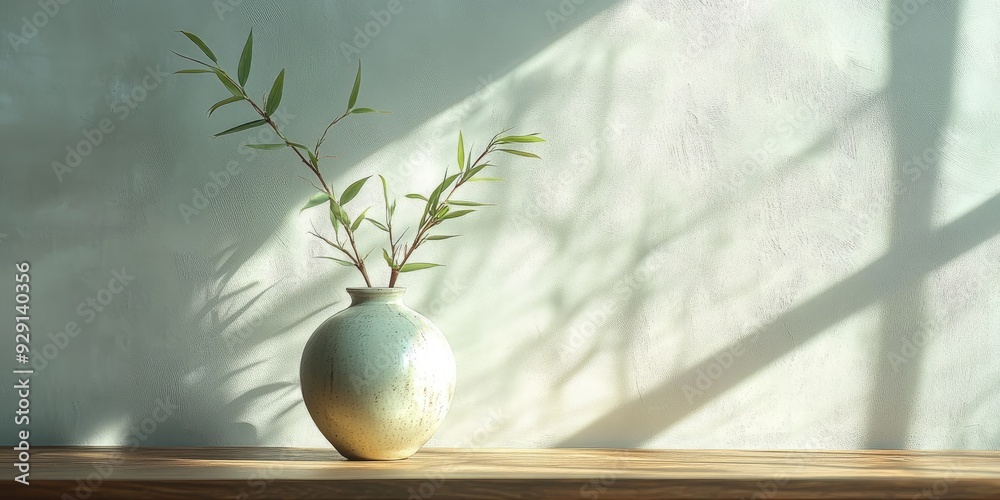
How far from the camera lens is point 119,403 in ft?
5.76

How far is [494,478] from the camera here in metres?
1.34

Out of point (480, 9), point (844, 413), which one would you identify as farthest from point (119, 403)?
point (844, 413)

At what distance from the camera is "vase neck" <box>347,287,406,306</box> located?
5.15 ft

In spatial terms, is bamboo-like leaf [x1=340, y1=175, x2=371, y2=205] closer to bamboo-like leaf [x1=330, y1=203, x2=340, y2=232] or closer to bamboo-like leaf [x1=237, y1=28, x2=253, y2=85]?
bamboo-like leaf [x1=330, y1=203, x2=340, y2=232]

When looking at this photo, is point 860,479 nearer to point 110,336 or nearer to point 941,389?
point 941,389

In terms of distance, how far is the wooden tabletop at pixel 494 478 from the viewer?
4.33 feet

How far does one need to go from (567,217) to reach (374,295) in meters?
0.51

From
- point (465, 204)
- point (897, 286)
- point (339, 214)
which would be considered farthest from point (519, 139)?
point (897, 286)

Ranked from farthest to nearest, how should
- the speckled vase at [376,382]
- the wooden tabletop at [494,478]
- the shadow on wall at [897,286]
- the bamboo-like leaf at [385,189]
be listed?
the shadow on wall at [897,286]
the bamboo-like leaf at [385,189]
the speckled vase at [376,382]
the wooden tabletop at [494,478]

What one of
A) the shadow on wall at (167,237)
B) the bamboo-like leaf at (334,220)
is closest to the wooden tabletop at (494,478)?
the shadow on wall at (167,237)

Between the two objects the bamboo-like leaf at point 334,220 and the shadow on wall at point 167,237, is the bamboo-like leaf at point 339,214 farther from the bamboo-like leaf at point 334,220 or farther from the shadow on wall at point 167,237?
the shadow on wall at point 167,237

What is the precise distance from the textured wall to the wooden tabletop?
22 cm

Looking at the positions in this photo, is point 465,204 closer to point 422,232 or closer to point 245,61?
point 422,232

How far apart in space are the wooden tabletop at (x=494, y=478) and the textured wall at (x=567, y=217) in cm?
22
